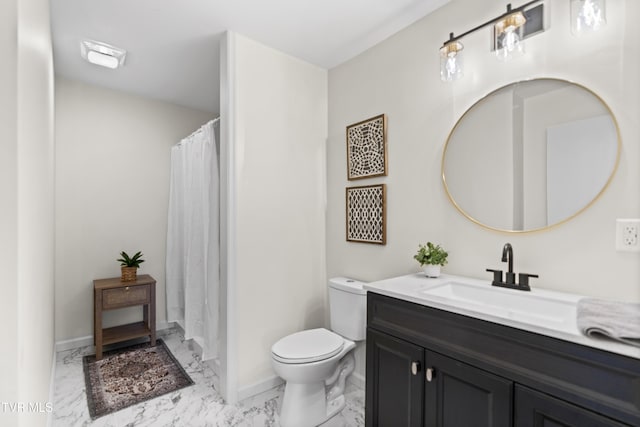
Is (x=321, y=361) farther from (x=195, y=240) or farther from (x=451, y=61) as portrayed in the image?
(x=451, y=61)

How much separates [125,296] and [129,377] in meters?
0.71

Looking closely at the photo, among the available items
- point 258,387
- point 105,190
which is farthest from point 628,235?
point 105,190

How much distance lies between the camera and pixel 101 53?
7.47ft

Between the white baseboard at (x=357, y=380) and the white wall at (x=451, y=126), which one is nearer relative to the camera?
the white wall at (x=451, y=126)

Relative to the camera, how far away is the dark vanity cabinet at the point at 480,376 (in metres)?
0.86

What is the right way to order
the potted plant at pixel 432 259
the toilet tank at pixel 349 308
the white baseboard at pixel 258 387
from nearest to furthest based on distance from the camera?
the potted plant at pixel 432 259, the toilet tank at pixel 349 308, the white baseboard at pixel 258 387

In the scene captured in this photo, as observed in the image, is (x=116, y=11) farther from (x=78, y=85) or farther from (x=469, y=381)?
(x=469, y=381)

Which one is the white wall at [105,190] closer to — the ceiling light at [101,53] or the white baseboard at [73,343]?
the white baseboard at [73,343]

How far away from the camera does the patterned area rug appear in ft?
6.73

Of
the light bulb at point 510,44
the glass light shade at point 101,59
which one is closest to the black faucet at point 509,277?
the light bulb at point 510,44

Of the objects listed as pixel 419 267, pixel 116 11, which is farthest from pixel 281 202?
pixel 116 11

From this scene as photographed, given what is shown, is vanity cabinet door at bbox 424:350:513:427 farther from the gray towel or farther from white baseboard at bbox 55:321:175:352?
white baseboard at bbox 55:321:175:352

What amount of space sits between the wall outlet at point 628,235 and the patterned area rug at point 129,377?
103 inches

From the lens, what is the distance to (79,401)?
2.04 meters
